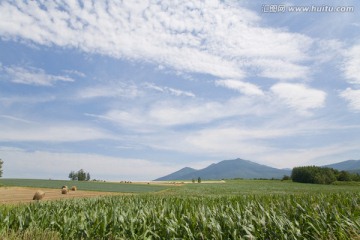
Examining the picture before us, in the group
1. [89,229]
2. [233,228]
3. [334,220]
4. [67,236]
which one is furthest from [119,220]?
[334,220]

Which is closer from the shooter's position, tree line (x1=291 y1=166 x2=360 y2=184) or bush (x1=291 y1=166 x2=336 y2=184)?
bush (x1=291 y1=166 x2=336 y2=184)

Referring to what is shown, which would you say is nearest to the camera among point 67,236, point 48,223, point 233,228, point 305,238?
point 305,238

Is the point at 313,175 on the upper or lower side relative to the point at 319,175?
upper

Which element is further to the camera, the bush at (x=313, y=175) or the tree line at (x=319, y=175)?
the tree line at (x=319, y=175)

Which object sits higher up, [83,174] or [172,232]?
A: [83,174]

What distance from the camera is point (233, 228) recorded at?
9516 millimetres

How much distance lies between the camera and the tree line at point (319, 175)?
99750 mm

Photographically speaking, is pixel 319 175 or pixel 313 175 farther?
pixel 313 175

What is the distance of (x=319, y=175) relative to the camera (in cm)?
10044

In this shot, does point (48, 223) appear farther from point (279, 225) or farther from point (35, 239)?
point (279, 225)

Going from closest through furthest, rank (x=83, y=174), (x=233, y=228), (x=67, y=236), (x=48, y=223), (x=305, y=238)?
(x=305, y=238) → (x=233, y=228) → (x=67, y=236) → (x=48, y=223) → (x=83, y=174)

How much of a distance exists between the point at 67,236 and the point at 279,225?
6.51 metres

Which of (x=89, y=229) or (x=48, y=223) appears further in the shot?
(x=48, y=223)

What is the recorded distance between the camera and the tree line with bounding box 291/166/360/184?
99750 mm
